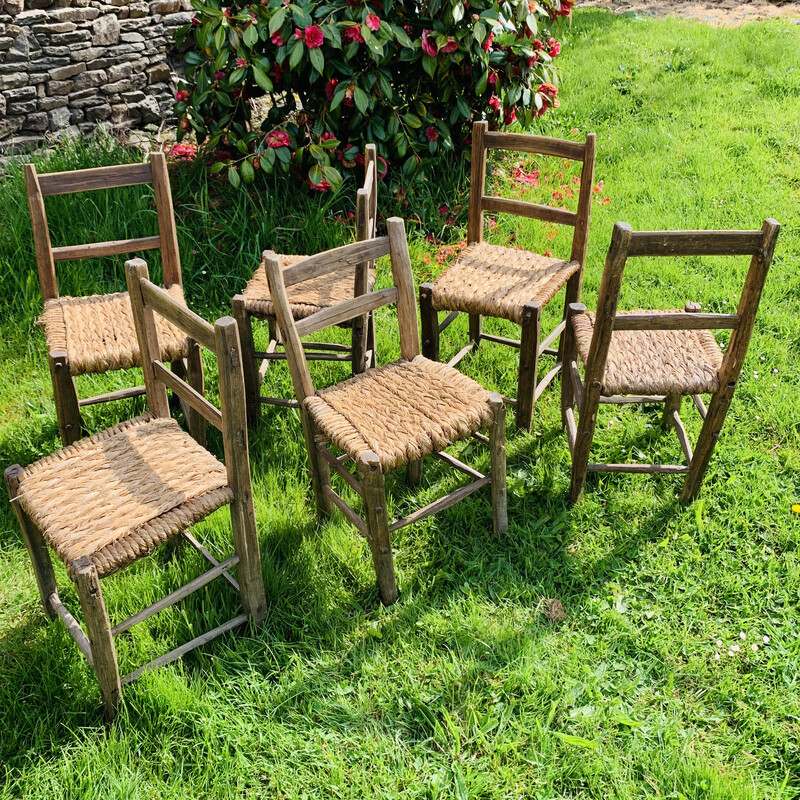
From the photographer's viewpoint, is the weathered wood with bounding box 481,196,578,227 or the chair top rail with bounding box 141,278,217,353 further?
the weathered wood with bounding box 481,196,578,227

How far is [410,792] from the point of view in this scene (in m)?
2.30

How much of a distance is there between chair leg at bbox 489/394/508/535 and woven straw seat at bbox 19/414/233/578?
100cm

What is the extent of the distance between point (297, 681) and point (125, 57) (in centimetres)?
464

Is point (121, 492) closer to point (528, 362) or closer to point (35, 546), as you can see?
point (35, 546)

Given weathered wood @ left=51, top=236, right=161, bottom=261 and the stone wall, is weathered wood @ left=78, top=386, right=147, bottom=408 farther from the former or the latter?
the stone wall

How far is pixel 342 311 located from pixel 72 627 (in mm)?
1419

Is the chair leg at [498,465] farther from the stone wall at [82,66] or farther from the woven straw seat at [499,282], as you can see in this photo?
the stone wall at [82,66]

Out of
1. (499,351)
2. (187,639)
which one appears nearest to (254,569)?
(187,639)

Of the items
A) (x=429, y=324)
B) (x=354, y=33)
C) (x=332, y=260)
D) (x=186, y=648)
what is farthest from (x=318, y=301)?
(x=354, y=33)

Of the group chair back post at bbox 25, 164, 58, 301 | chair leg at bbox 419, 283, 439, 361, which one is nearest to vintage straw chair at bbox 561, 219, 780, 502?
chair leg at bbox 419, 283, 439, 361

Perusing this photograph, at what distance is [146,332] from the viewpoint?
2689 mm

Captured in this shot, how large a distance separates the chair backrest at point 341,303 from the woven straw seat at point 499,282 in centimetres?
44

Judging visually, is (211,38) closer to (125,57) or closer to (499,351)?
(125,57)

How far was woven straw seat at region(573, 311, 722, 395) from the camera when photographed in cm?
290
